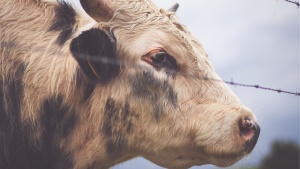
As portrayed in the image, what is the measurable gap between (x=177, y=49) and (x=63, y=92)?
0.99m

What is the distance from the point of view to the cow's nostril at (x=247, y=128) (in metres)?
5.43

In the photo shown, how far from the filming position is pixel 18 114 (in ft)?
18.7

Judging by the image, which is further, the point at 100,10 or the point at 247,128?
the point at 100,10

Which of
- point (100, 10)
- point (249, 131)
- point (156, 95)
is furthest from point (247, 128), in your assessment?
point (100, 10)

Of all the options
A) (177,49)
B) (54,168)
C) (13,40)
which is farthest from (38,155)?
(177,49)

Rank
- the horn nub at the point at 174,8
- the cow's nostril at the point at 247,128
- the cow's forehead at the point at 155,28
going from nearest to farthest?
the cow's nostril at the point at 247,128 → the cow's forehead at the point at 155,28 → the horn nub at the point at 174,8

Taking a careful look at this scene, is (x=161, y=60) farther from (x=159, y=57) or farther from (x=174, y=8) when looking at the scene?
(x=174, y=8)

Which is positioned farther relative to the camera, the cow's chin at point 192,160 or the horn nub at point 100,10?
the horn nub at point 100,10

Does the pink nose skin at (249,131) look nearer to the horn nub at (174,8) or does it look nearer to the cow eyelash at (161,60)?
the cow eyelash at (161,60)

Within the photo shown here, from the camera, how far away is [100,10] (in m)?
5.82

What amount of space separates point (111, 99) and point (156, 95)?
0.37 m

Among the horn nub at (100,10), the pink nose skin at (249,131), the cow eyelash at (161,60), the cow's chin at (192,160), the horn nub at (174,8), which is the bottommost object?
the cow's chin at (192,160)

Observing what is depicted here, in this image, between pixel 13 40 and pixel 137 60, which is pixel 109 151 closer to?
pixel 137 60

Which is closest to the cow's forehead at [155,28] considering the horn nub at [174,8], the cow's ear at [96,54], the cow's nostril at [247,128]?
the cow's ear at [96,54]
